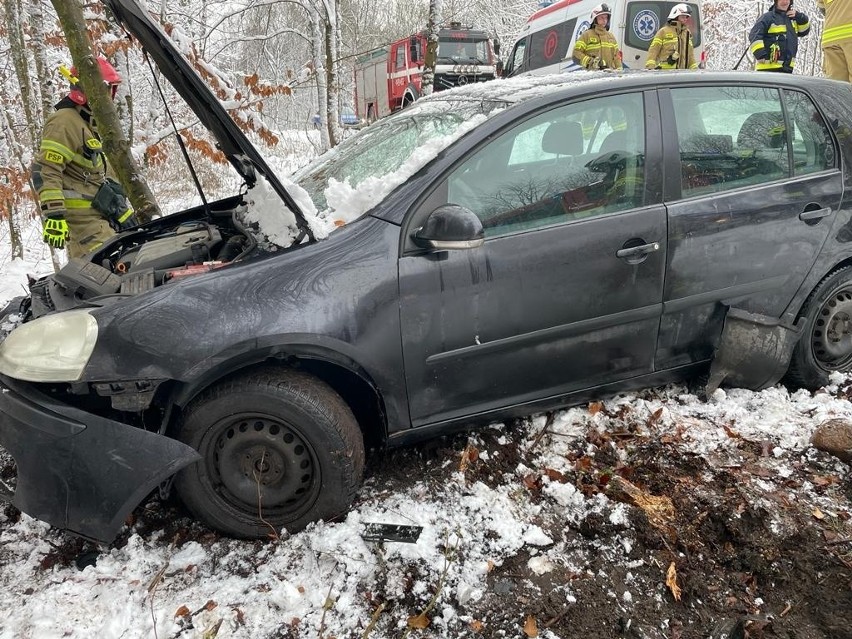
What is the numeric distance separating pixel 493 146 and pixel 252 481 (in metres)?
1.71

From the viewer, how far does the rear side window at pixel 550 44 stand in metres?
12.6

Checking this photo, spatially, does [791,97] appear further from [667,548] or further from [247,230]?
[247,230]

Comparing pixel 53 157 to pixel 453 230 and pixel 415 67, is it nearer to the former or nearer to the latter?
pixel 453 230

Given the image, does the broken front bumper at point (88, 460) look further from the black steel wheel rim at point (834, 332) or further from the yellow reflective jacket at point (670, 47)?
the yellow reflective jacket at point (670, 47)

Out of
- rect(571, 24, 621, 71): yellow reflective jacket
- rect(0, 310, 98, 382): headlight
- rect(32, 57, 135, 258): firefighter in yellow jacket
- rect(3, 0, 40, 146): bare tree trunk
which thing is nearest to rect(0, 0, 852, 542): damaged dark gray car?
rect(0, 310, 98, 382): headlight

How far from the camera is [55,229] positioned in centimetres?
427

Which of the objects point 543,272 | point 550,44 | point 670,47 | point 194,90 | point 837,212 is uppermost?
point 550,44

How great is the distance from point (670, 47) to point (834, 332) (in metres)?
7.19

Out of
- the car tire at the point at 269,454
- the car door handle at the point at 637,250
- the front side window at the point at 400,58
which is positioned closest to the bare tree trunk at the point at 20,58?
the car tire at the point at 269,454

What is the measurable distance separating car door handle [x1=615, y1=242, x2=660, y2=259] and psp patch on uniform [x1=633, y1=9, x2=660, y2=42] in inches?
400

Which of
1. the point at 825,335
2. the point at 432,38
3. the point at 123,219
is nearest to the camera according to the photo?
the point at 825,335

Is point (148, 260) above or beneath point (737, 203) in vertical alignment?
beneath

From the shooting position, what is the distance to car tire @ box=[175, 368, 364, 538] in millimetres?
2219

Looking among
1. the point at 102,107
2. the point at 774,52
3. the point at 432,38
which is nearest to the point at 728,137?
the point at 102,107
